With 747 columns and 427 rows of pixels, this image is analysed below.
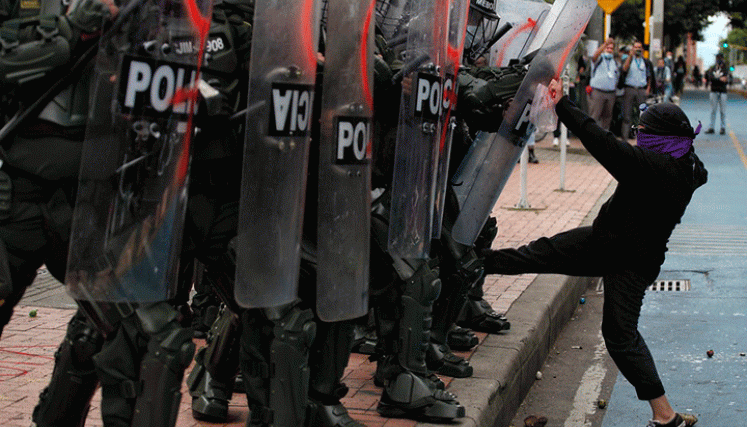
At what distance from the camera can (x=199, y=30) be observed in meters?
3.29

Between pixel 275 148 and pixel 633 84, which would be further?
pixel 633 84

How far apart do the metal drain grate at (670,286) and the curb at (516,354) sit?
764 millimetres

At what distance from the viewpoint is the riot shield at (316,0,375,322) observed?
3799 mm

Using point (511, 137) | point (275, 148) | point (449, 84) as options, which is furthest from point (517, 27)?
point (275, 148)

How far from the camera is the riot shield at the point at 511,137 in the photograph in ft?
16.7

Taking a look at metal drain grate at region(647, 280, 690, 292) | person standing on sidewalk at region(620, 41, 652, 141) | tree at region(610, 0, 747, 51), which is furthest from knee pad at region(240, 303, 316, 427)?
tree at region(610, 0, 747, 51)

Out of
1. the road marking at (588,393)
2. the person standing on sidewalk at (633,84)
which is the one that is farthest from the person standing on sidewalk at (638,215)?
the person standing on sidewalk at (633,84)

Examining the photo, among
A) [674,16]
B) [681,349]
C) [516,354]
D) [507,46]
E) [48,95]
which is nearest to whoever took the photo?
[48,95]

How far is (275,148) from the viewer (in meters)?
3.53

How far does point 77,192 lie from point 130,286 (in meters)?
0.30

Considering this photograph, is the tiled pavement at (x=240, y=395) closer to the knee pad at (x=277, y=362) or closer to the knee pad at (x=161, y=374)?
the knee pad at (x=277, y=362)

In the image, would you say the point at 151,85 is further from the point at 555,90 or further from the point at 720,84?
the point at 720,84

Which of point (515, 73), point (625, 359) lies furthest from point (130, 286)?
point (625, 359)

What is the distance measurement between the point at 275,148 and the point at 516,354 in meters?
2.59
